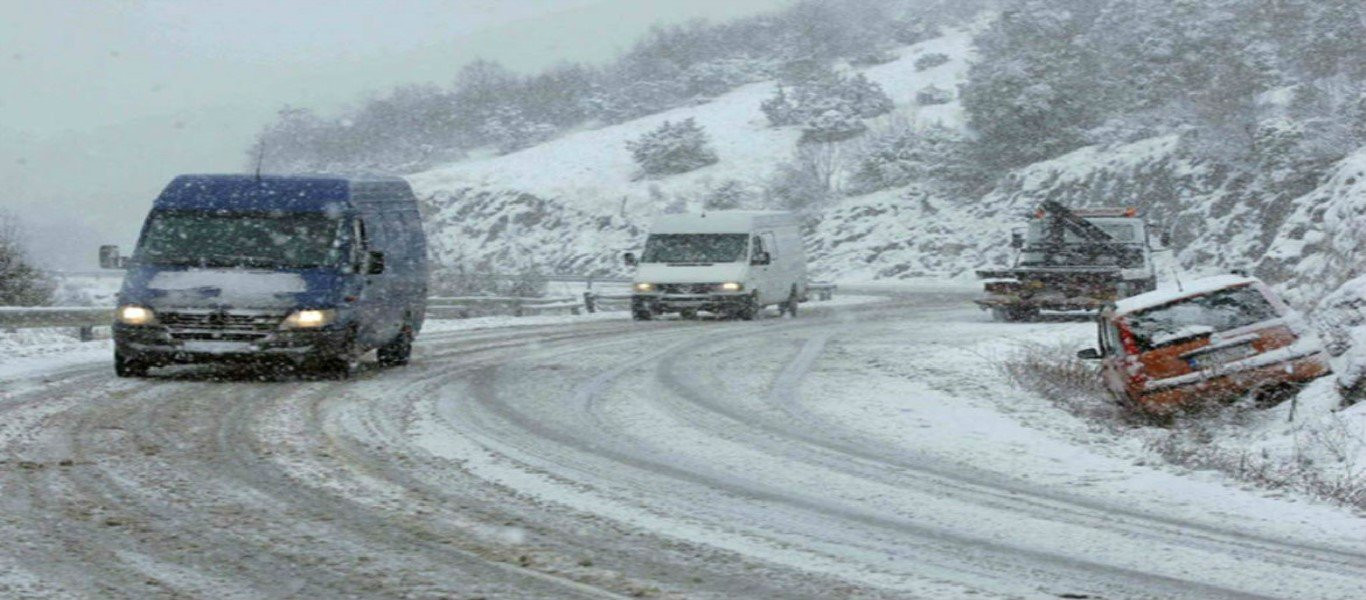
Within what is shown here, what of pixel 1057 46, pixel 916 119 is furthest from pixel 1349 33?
pixel 916 119

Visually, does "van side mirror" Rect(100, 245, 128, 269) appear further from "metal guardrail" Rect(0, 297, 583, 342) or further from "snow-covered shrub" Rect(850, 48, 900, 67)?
"snow-covered shrub" Rect(850, 48, 900, 67)

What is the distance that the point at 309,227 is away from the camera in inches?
623

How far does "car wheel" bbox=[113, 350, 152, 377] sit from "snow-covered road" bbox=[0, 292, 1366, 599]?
0.19 meters

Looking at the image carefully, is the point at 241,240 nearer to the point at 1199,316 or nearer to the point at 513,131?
the point at 1199,316

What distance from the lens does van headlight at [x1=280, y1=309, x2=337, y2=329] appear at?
1472cm

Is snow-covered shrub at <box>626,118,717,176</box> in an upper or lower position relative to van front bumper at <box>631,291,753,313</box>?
upper

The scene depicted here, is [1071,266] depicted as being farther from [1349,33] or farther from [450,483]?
[1349,33]

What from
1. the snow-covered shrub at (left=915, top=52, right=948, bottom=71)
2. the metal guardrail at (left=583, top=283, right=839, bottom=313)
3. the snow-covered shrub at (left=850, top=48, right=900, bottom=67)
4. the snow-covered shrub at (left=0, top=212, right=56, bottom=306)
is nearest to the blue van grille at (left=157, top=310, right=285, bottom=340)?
the snow-covered shrub at (left=0, top=212, right=56, bottom=306)

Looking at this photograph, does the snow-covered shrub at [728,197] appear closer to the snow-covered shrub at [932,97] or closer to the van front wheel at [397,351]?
the snow-covered shrub at [932,97]

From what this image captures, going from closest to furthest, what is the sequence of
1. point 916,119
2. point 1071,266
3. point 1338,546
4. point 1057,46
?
point 1338,546
point 1071,266
point 1057,46
point 916,119

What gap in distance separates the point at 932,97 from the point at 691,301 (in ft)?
165

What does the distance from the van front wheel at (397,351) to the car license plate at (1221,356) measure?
342 inches

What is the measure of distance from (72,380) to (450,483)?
7414 mm

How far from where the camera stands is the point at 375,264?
15914 millimetres
